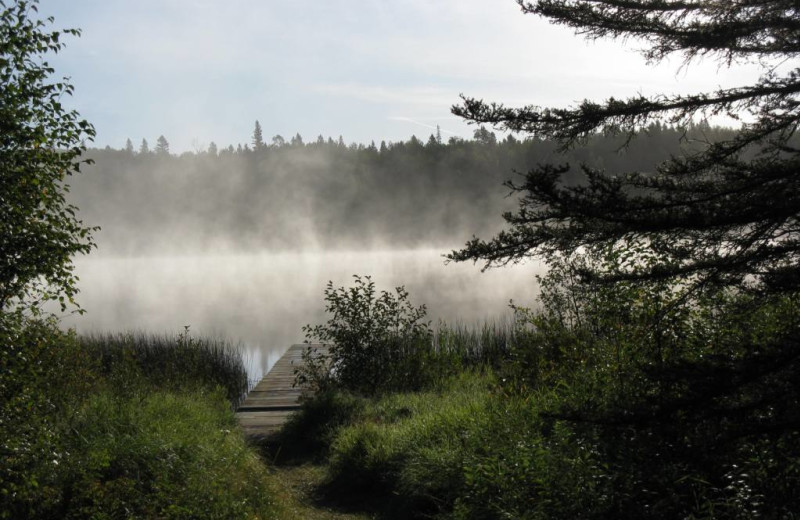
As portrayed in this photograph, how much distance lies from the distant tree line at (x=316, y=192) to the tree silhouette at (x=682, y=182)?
5603 cm

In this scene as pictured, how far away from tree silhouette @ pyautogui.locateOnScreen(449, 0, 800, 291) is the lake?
35.3 ft

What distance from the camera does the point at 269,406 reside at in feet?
30.9

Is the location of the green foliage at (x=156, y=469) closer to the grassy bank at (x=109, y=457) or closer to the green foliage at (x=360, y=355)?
the grassy bank at (x=109, y=457)

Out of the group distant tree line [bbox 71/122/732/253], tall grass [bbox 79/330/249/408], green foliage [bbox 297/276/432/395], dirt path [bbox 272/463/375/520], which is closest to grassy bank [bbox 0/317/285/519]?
dirt path [bbox 272/463/375/520]

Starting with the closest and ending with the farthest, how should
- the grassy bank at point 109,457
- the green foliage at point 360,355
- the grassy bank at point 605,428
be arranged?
1. the grassy bank at point 605,428
2. the grassy bank at point 109,457
3. the green foliage at point 360,355

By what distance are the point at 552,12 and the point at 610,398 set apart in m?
3.39

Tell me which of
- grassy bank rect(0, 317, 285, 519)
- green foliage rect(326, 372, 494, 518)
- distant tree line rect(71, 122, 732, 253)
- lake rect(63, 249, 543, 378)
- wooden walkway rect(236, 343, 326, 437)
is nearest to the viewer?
grassy bank rect(0, 317, 285, 519)

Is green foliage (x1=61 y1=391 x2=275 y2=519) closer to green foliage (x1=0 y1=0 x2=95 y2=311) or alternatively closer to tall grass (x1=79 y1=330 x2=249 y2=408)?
green foliage (x1=0 y1=0 x2=95 y2=311)

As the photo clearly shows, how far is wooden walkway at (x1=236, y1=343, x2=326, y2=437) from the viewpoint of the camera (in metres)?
8.52

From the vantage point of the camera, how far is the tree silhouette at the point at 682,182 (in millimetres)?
4418

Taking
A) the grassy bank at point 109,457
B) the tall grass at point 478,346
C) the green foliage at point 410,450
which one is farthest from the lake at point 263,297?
the grassy bank at point 109,457

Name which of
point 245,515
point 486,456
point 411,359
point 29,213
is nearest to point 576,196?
point 486,456

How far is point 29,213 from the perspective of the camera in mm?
4754

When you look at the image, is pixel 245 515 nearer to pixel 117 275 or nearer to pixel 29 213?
pixel 29 213
